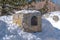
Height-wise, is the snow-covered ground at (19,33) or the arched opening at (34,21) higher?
the arched opening at (34,21)

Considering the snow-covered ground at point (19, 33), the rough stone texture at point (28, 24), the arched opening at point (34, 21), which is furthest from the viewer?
the arched opening at point (34, 21)

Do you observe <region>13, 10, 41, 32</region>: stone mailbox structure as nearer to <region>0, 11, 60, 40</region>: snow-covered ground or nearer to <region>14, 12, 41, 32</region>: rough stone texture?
<region>14, 12, 41, 32</region>: rough stone texture

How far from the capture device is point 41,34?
6.12 m

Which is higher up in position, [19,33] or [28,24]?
[28,24]

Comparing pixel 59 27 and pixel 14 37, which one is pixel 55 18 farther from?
pixel 14 37

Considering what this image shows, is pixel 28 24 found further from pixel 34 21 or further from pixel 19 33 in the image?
pixel 19 33

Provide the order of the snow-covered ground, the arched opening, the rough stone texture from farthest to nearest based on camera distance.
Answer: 1. the arched opening
2. the rough stone texture
3. the snow-covered ground

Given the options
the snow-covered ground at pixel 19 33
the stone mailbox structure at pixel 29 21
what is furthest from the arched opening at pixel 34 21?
the snow-covered ground at pixel 19 33

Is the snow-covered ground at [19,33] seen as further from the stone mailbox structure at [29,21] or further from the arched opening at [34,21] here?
the arched opening at [34,21]

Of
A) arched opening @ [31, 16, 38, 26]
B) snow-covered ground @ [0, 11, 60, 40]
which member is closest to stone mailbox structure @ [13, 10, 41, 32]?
arched opening @ [31, 16, 38, 26]

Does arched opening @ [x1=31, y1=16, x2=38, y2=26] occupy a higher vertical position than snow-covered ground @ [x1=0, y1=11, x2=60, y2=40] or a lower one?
higher

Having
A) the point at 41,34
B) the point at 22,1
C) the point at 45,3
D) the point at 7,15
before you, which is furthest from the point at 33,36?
the point at 45,3

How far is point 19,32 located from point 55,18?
8.53 feet

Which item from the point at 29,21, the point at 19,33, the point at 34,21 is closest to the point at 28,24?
the point at 29,21
